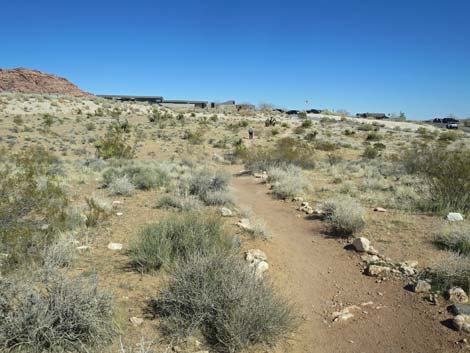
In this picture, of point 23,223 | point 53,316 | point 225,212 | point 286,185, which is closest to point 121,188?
point 225,212

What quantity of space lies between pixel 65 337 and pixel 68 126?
33.1 meters

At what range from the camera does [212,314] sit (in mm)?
3561

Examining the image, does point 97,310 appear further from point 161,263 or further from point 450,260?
point 450,260

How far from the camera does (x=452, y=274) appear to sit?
4.48 meters

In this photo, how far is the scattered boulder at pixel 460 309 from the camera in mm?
3857

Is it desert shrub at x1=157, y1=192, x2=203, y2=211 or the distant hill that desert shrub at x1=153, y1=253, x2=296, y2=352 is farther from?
the distant hill

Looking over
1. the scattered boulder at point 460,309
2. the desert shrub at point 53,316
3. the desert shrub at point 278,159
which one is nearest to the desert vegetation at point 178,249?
the desert shrub at point 53,316

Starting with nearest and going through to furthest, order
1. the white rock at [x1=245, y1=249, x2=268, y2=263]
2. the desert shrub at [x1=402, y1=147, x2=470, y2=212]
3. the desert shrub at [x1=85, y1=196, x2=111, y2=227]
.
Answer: the white rock at [x1=245, y1=249, x2=268, y2=263], the desert shrub at [x1=85, y1=196, x2=111, y2=227], the desert shrub at [x1=402, y1=147, x2=470, y2=212]

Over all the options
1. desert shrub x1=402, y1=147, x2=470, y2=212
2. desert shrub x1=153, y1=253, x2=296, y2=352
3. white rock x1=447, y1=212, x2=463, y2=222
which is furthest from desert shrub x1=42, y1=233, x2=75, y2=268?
desert shrub x1=402, y1=147, x2=470, y2=212

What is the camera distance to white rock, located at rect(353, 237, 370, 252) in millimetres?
6090

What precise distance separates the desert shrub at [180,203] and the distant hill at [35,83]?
3582 inches

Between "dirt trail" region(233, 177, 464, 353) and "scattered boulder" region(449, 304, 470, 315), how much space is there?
0.35 ft

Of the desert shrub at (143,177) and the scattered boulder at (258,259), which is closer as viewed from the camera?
the scattered boulder at (258,259)

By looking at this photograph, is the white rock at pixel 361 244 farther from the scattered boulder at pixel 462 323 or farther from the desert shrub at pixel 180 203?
the desert shrub at pixel 180 203
